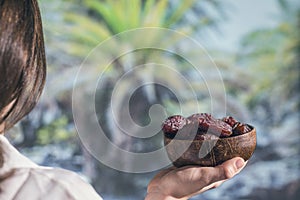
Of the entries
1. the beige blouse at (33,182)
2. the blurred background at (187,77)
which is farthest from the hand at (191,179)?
the blurred background at (187,77)

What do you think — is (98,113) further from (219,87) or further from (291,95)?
(291,95)

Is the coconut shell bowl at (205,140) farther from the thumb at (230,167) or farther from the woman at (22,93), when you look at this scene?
the woman at (22,93)

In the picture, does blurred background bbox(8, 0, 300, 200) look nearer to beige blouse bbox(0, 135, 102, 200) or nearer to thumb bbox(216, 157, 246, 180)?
thumb bbox(216, 157, 246, 180)

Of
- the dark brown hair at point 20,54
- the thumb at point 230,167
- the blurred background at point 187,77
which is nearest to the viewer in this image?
the dark brown hair at point 20,54

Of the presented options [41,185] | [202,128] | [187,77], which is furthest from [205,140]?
[187,77]

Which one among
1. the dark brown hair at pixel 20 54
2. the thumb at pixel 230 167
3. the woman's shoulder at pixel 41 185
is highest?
the dark brown hair at pixel 20 54

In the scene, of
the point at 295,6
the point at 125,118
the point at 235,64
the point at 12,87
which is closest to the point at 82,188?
the point at 12,87
